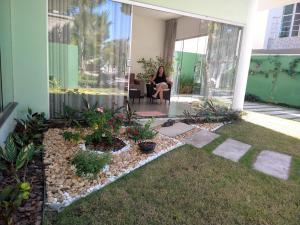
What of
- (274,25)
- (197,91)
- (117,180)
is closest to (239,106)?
(197,91)

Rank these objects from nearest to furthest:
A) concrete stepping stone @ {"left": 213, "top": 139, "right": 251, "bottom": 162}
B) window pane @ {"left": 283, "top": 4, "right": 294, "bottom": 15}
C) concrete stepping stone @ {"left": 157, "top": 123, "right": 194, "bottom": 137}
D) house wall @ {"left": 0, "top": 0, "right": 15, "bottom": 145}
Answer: house wall @ {"left": 0, "top": 0, "right": 15, "bottom": 145}, concrete stepping stone @ {"left": 213, "top": 139, "right": 251, "bottom": 162}, concrete stepping stone @ {"left": 157, "top": 123, "right": 194, "bottom": 137}, window pane @ {"left": 283, "top": 4, "right": 294, "bottom": 15}

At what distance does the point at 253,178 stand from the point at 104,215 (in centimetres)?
194

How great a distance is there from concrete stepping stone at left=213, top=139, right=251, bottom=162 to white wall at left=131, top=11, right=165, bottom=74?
628cm

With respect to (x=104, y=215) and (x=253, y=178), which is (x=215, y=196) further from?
(x=104, y=215)

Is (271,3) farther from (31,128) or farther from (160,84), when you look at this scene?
(31,128)

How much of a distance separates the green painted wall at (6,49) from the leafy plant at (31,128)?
0.40 m

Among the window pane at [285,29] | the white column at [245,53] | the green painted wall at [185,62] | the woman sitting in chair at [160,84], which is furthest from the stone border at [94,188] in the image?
the window pane at [285,29]

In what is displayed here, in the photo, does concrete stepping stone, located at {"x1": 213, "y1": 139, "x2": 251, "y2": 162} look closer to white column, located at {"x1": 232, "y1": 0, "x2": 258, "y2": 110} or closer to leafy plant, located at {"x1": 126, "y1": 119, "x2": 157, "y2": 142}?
leafy plant, located at {"x1": 126, "y1": 119, "x2": 157, "y2": 142}

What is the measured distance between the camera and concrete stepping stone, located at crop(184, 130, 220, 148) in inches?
166

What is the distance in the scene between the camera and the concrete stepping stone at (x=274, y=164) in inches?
129

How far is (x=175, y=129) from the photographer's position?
491 cm

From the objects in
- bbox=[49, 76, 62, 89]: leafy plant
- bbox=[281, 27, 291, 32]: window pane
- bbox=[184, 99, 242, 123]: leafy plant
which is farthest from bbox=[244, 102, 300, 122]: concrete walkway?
bbox=[281, 27, 291, 32]: window pane

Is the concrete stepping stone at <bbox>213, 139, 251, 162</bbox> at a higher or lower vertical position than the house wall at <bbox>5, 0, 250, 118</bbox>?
lower

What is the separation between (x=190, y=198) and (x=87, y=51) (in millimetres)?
3323
